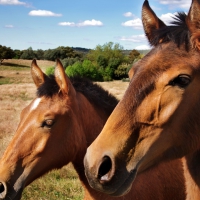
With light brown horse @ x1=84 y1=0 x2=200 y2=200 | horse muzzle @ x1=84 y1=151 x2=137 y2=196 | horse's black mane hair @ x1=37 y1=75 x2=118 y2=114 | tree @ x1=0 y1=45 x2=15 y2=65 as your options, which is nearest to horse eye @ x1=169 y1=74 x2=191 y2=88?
light brown horse @ x1=84 y1=0 x2=200 y2=200

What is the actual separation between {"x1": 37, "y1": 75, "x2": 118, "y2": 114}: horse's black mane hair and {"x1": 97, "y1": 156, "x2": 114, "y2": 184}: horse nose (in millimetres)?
2248

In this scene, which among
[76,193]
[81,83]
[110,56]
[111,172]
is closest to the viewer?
[111,172]

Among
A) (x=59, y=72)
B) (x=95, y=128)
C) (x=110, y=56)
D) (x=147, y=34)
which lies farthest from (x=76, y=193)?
(x=110, y=56)

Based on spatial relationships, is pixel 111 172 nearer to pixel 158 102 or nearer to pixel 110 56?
pixel 158 102

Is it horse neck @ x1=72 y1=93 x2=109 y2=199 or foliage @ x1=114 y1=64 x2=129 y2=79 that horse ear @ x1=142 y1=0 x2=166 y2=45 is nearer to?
horse neck @ x1=72 y1=93 x2=109 y2=199

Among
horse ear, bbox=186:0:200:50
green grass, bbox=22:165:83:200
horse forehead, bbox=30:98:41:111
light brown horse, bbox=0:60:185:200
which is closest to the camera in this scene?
horse ear, bbox=186:0:200:50

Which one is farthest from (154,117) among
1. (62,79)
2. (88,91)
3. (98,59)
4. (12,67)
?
(12,67)

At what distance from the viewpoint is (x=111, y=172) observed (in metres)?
2.50

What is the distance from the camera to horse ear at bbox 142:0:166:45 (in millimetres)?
3361

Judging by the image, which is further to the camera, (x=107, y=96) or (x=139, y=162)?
(x=107, y=96)

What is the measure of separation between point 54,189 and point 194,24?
234 inches

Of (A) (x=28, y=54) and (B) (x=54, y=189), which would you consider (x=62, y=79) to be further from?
(A) (x=28, y=54)

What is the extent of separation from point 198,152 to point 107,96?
2.18 meters

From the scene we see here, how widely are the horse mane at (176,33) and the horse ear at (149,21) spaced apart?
0.84 ft
